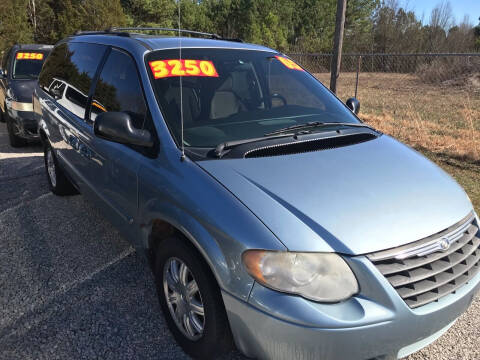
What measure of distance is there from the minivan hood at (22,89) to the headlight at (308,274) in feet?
20.7

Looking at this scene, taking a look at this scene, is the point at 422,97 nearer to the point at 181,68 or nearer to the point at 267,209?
the point at 181,68

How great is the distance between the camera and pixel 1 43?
22.4 m

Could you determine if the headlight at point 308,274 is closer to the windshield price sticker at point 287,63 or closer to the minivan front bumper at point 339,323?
the minivan front bumper at point 339,323

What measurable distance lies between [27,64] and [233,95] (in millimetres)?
6481

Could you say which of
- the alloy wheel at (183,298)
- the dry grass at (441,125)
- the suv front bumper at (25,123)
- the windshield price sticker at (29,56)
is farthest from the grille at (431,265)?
the windshield price sticker at (29,56)

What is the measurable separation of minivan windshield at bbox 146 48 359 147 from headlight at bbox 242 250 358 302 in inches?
37.0

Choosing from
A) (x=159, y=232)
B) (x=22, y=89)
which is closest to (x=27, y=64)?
(x=22, y=89)

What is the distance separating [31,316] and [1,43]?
80.9 feet

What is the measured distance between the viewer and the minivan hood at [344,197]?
174 cm

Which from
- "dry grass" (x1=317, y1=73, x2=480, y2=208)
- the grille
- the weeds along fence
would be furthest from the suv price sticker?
the weeds along fence

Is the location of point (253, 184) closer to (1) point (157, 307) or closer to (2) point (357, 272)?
(2) point (357, 272)

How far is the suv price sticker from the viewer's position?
267cm

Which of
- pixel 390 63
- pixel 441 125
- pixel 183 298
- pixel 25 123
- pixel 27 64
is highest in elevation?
pixel 27 64

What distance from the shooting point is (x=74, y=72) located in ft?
12.4
